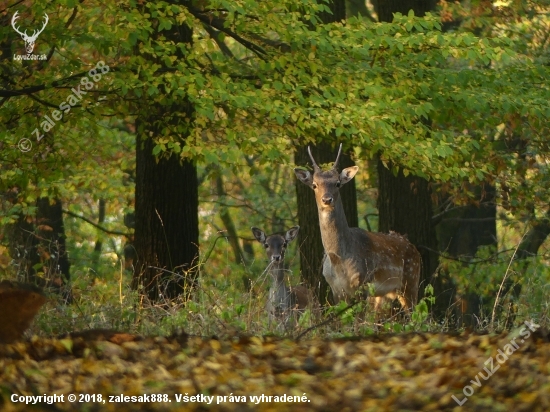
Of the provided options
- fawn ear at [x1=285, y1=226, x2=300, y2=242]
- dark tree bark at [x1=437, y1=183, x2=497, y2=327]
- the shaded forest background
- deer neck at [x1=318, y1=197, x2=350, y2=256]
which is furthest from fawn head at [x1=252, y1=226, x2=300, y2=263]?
dark tree bark at [x1=437, y1=183, x2=497, y2=327]

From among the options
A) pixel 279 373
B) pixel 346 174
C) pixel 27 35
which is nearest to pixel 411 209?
pixel 346 174

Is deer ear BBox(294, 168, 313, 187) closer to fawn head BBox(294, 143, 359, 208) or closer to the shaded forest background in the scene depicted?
fawn head BBox(294, 143, 359, 208)

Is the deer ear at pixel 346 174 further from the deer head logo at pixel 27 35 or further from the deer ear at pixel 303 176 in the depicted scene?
the deer head logo at pixel 27 35

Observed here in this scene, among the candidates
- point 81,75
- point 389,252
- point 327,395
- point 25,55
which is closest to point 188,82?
point 81,75

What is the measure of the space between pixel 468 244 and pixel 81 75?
51.3 feet

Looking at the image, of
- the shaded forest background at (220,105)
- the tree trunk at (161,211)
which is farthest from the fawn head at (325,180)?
the tree trunk at (161,211)

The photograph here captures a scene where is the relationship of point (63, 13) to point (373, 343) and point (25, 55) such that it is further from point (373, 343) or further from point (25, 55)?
point (373, 343)

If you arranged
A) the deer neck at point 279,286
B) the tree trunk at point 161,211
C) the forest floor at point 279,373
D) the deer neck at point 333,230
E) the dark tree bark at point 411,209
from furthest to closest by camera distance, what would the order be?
the dark tree bark at point 411,209 < the deer neck at point 333,230 < the tree trunk at point 161,211 < the deer neck at point 279,286 < the forest floor at point 279,373

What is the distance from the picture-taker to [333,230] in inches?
590

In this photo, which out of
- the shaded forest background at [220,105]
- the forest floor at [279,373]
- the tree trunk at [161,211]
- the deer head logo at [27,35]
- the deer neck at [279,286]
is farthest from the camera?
the tree trunk at [161,211]

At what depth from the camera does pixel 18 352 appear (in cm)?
791

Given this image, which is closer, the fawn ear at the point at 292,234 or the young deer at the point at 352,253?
the young deer at the point at 352,253

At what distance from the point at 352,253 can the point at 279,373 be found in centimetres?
753

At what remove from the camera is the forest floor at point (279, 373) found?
22.5ft
